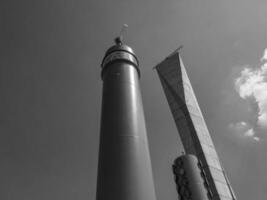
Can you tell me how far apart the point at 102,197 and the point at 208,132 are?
62.3 metres

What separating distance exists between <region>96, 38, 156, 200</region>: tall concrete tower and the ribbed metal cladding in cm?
747

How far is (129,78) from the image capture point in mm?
11977

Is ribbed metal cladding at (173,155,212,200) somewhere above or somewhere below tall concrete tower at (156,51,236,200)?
below

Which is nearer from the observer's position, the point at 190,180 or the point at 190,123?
the point at 190,180

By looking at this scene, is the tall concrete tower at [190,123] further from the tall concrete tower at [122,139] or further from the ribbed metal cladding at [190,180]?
the tall concrete tower at [122,139]

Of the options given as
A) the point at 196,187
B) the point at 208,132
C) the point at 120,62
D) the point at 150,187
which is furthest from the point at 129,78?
the point at 208,132

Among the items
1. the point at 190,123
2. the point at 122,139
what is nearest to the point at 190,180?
the point at 122,139

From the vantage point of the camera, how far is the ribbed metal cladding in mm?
15633

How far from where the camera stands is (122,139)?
958cm

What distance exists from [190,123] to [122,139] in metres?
57.1

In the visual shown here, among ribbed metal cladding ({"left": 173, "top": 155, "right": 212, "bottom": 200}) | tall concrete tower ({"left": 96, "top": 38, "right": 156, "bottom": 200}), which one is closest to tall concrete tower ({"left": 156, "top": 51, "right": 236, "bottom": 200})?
ribbed metal cladding ({"left": 173, "top": 155, "right": 212, "bottom": 200})

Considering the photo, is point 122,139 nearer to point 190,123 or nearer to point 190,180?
point 190,180

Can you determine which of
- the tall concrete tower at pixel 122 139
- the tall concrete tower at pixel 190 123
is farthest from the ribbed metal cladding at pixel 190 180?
the tall concrete tower at pixel 190 123

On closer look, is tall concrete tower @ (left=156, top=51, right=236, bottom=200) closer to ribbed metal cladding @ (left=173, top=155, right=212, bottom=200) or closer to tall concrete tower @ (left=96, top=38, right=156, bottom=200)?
ribbed metal cladding @ (left=173, top=155, right=212, bottom=200)
